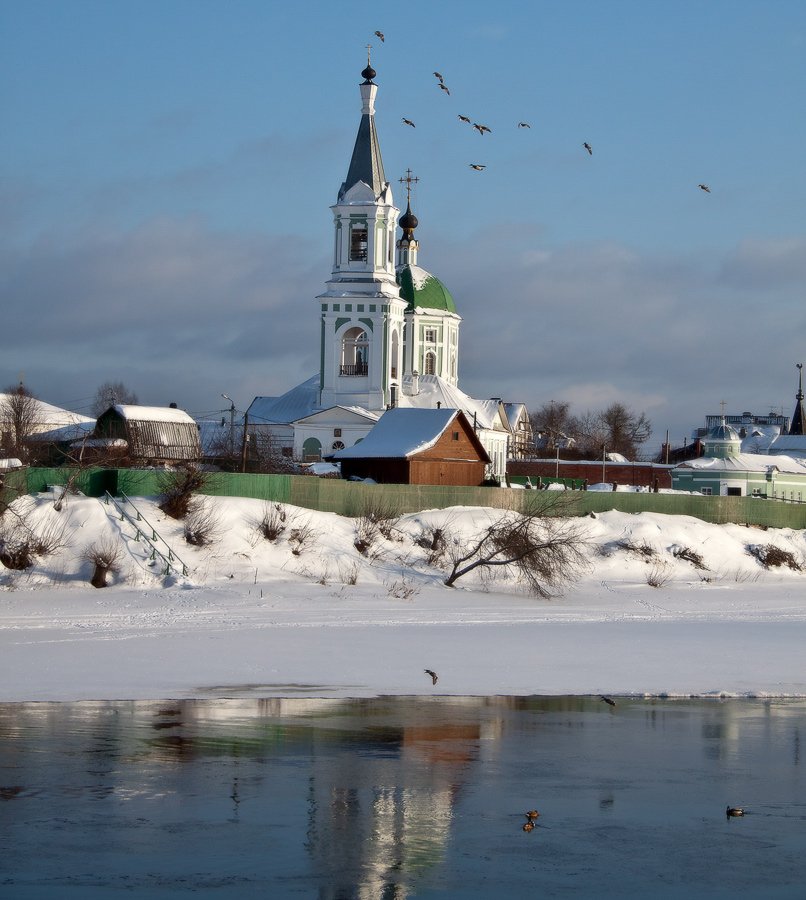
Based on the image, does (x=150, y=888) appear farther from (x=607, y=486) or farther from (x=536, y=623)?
(x=607, y=486)

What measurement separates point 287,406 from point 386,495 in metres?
36.2

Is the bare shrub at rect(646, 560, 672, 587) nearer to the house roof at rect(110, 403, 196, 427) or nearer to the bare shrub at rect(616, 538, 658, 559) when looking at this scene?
the bare shrub at rect(616, 538, 658, 559)

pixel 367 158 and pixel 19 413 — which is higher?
pixel 367 158

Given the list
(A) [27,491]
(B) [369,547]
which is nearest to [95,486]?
(A) [27,491]

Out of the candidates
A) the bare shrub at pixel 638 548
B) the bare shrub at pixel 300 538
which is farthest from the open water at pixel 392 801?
the bare shrub at pixel 638 548

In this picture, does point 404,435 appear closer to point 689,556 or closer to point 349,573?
point 689,556

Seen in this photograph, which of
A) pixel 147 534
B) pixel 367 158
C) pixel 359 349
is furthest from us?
pixel 359 349

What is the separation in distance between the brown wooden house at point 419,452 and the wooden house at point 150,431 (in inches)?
419

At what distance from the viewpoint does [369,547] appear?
44.6m

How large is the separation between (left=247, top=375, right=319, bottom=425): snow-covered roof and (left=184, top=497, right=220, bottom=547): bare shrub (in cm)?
3950

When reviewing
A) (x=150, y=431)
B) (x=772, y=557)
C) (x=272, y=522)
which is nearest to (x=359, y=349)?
(x=150, y=431)

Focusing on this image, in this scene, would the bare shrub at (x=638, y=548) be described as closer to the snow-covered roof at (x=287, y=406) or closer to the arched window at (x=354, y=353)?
the arched window at (x=354, y=353)

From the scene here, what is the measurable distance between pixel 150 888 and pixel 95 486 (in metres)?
32.7

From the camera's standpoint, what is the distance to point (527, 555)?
42.0 m
